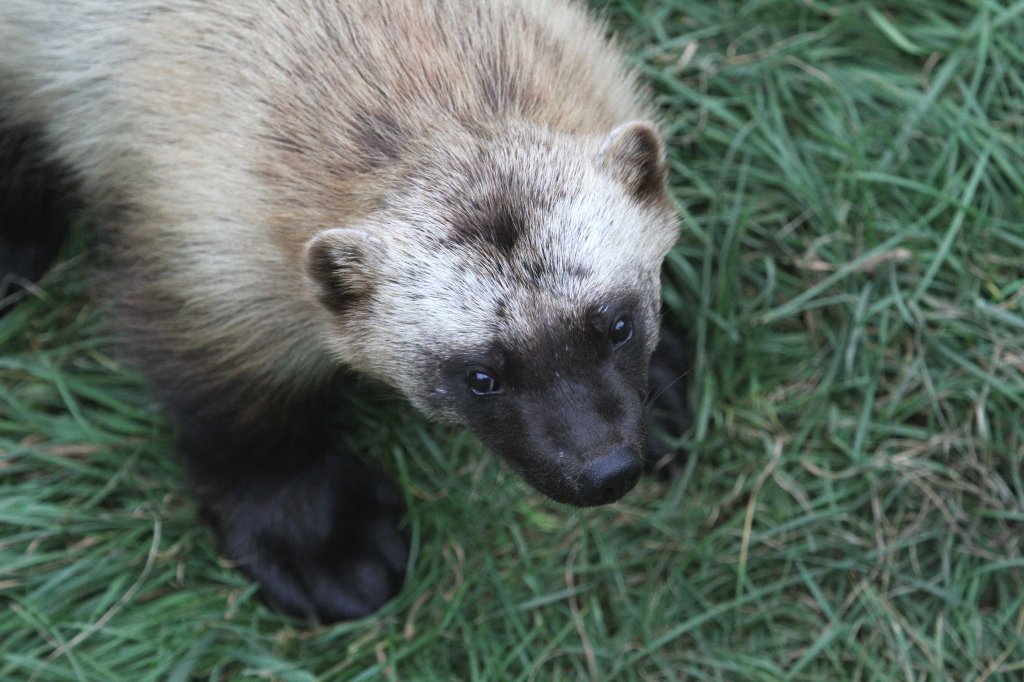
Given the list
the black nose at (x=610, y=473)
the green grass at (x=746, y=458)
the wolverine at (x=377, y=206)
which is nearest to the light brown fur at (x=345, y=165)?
the wolverine at (x=377, y=206)

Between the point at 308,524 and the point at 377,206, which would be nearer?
the point at 377,206

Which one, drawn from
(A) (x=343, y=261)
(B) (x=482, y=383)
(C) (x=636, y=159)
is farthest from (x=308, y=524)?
(C) (x=636, y=159)

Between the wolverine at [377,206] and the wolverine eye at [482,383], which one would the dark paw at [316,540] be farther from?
the wolverine eye at [482,383]

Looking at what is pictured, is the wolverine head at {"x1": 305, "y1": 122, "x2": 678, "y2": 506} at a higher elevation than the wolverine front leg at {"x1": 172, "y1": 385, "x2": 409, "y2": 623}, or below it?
higher

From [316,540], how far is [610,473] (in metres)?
1.40

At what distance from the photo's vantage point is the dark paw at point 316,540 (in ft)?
11.8

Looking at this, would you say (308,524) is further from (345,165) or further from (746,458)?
(746,458)

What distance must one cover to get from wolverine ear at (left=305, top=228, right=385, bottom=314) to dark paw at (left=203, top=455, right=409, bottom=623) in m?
1.11

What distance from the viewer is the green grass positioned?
3.59m

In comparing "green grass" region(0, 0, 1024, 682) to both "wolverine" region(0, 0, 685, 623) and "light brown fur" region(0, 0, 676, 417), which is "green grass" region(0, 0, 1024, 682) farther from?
→ "light brown fur" region(0, 0, 676, 417)

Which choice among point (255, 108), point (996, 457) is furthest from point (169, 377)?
point (996, 457)

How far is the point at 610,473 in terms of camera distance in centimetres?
260

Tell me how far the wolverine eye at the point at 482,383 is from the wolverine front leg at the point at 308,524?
37.8 inches

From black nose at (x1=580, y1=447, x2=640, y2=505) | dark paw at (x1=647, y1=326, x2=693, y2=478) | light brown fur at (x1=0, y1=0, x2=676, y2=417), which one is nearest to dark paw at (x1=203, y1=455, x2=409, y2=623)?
light brown fur at (x1=0, y1=0, x2=676, y2=417)
